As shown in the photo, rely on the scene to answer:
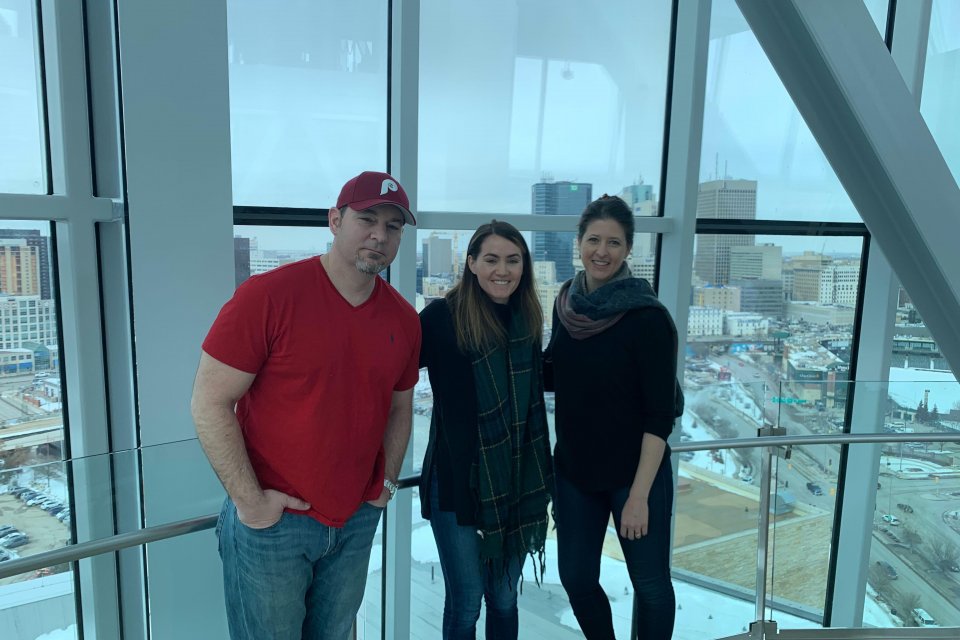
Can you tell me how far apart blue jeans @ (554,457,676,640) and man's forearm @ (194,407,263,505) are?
0.95 metres

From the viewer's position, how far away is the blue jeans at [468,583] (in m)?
2.04

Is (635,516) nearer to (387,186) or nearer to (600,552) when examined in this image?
(600,552)

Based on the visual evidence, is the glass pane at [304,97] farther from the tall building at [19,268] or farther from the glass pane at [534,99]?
the tall building at [19,268]

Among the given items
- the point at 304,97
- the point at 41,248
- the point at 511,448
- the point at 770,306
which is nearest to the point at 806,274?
the point at 770,306

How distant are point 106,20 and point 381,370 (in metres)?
2.47

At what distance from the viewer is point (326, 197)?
3.98m

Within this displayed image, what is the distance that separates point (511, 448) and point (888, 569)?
282cm

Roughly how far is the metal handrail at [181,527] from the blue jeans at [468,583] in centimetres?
17

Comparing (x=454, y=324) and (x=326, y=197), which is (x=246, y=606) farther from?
(x=326, y=197)

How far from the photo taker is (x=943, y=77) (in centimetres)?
524

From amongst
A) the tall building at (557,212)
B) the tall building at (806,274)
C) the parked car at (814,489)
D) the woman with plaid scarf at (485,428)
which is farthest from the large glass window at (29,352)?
the tall building at (806,274)

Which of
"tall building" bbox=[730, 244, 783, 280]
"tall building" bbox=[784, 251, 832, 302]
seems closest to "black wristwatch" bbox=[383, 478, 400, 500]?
"tall building" bbox=[730, 244, 783, 280]

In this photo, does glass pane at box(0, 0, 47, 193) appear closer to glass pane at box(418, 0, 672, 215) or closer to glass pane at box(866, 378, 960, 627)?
glass pane at box(418, 0, 672, 215)

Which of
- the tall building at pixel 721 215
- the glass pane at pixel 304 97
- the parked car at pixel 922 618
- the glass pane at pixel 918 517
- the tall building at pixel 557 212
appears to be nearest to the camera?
the glass pane at pixel 918 517
